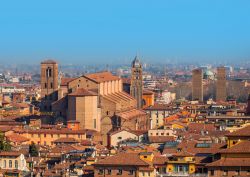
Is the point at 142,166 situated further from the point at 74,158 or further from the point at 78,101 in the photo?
the point at 78,101

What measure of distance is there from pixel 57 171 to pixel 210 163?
27.6 feet

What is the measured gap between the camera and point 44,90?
7931cm

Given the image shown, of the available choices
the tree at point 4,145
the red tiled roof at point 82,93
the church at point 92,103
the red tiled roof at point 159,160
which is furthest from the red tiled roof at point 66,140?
the red tiled roof at point 159,160

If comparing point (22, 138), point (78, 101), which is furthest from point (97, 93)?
point (22, 138)

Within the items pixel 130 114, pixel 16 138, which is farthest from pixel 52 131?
pixel 130 114

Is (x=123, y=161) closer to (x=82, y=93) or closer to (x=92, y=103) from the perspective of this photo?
(x=92, y=103)

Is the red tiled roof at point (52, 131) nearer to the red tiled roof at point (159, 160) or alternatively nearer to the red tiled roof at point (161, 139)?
the red tiled roof at point (161, 139)

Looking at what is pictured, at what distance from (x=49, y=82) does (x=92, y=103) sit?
11.3m

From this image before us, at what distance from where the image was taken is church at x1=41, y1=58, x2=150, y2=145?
6819 centimetres

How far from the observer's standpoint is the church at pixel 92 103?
6819 cm

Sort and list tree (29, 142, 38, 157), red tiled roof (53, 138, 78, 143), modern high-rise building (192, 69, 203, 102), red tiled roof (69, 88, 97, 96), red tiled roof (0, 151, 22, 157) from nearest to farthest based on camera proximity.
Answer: red tiled roof (0, 151, 22, 157) → tree (29, 142, 38, 157) → red tiled roof (53, 138, 78, 143) → red tiled roof (69, 88, 97, 96) → modern high-rise building (192, 69, 203, 102)

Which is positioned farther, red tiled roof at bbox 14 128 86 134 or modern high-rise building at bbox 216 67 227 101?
modern high-rise building at bbox 216 67 227 101

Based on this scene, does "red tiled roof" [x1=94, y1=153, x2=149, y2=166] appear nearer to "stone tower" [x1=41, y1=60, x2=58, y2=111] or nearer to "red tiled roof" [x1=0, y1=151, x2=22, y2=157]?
"red tiled roof" [x1=0, y1=151, x2=22, y2=157]

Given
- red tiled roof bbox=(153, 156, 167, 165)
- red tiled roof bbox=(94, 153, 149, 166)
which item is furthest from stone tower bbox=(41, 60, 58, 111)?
red tiled roof bbox=(94, 153, 149, 166)
